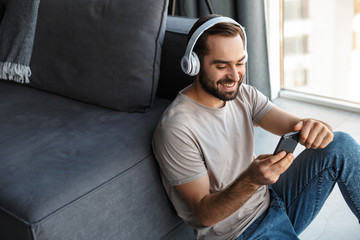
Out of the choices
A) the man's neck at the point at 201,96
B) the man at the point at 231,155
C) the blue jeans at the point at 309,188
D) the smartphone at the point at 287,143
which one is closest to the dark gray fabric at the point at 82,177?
the man at the point at 231,155

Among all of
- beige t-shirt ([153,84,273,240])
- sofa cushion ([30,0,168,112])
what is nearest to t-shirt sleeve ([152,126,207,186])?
beige t-shirt ([153,84,273,240])

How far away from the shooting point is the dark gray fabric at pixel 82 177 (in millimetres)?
1246

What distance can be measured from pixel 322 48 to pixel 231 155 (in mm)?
1500

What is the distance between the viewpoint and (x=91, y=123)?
164cm

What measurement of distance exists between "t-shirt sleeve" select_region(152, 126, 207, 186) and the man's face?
170 mm

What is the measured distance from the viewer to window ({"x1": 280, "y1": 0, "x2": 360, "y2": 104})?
2484 mm

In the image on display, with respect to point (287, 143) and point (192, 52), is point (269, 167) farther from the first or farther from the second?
point (192, 52)

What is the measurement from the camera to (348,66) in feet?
8.43

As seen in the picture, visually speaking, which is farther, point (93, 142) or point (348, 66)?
point (348, 66)

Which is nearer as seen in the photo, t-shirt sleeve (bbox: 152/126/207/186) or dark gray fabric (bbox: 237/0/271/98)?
t-shirt sleeve (bbox: 152/126/207/186)

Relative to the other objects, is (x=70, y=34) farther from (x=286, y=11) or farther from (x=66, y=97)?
(x=286, y=11)

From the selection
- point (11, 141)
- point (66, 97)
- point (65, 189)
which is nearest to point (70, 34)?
point (66, 97)

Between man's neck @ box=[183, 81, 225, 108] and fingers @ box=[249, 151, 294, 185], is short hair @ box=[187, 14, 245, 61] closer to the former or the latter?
man's neck @ box=[183, 81, 225, 108]

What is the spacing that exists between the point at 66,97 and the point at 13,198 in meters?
0.71
